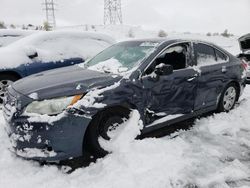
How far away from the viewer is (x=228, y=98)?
6094mm

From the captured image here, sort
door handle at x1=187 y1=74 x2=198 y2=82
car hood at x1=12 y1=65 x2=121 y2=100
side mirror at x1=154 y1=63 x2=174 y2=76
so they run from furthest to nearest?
1. door handle at x1=187 y1=74 x2=198 y2=82
2. side mirror at x1=154 y1=63 x2=174 y2=76
3. car hood at x1=12 y1=65 x2=121 y2=100

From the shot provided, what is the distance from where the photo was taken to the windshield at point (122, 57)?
4.58m

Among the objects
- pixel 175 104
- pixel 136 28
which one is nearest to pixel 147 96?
pixel 175 104

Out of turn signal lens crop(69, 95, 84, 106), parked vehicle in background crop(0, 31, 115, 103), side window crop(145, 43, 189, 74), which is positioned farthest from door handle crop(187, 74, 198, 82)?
parked vehicle in background crop(0, 31, 115, 103)

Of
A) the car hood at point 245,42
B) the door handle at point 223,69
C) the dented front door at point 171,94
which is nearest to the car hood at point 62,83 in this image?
the dented front door at point 171,94

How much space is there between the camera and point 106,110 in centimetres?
406

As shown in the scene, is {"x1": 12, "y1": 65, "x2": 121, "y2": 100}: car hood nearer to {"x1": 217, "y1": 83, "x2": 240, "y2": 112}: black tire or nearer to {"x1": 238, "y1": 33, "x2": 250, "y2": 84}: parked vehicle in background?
{"x1": 217, "y1": 83, "x2": 240, "y2": 112}: black tire

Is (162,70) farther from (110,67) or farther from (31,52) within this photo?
(31,52)

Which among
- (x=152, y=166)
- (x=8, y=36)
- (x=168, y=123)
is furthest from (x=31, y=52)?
(x=152, y=166)

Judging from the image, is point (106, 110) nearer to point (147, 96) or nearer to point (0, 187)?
point (147, 96)

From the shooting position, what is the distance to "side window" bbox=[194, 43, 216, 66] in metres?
5.32

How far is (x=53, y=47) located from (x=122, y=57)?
302 centimetres

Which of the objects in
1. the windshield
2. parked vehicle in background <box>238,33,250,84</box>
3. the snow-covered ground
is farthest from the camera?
parked vehicle in background <box>238,33,250,84</box>

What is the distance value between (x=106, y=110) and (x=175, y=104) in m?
1.28
